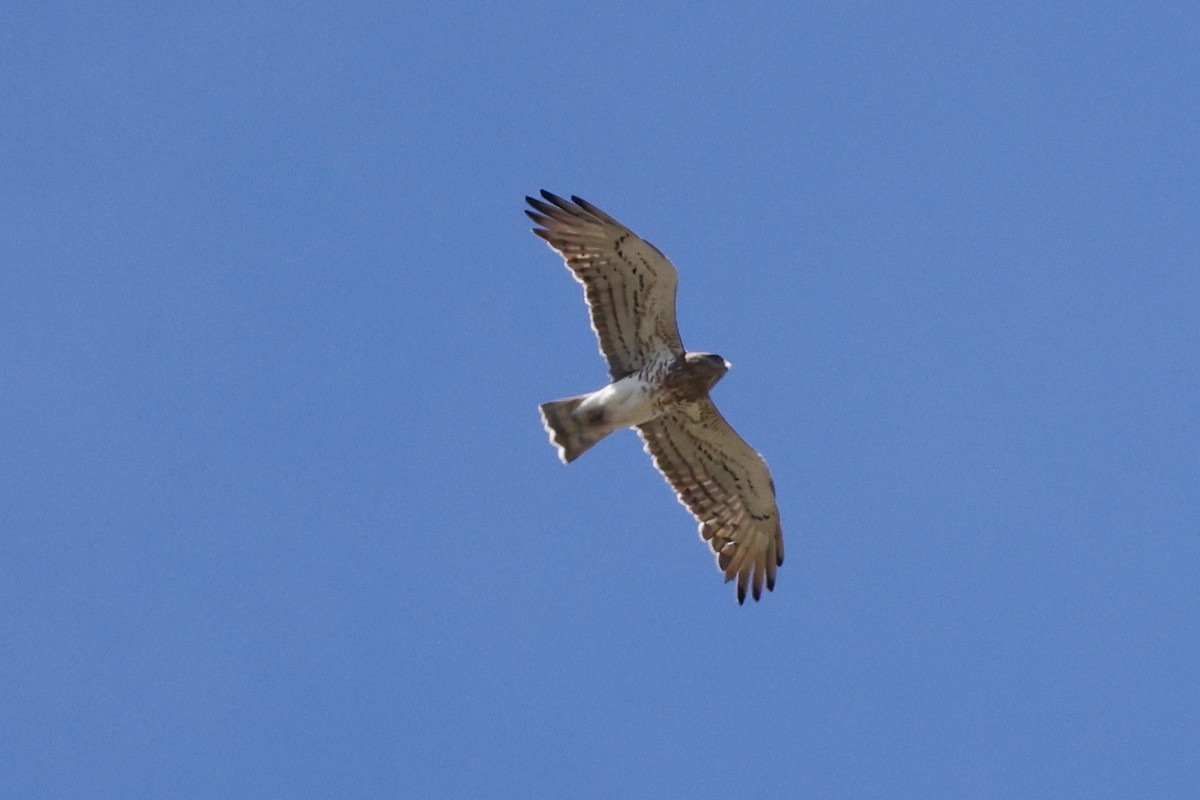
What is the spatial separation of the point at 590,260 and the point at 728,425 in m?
2.00

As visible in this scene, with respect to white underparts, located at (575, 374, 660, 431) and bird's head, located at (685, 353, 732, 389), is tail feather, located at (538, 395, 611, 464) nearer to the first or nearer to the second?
white underparts, located at (575, 374, 660, 431)

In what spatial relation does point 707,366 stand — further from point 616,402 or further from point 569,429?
point 569,429

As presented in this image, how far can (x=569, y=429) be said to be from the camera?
1709 cm

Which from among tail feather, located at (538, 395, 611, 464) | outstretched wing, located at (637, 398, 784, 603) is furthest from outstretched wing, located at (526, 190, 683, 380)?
outstretched wing, located at (637, 398, 784, 603)

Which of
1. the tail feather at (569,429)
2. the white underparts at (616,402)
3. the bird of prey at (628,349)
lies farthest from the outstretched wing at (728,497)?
the tail feather at (569,429)

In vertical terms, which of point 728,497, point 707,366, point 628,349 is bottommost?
point 728,497

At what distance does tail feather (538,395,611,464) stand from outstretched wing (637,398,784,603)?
0.90 meters

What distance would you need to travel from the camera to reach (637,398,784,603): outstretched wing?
58.8 feet

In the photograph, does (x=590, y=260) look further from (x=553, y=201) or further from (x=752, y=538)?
(x=752, y=538)

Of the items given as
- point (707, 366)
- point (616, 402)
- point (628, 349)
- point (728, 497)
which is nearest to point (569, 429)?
point (616, 402)

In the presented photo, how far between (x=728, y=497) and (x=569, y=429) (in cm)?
195

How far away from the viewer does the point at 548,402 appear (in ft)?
56.4

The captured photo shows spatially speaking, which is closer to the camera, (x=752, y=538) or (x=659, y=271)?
(x=659, y=271)

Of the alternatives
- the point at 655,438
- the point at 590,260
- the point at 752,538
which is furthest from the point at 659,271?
the point at 752,538
